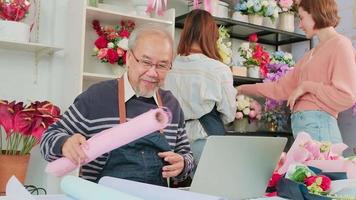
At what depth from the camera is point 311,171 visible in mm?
1101

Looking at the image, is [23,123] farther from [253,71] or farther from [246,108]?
[253,71]

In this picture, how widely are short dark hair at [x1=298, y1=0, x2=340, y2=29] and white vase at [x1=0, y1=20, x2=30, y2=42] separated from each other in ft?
5.11

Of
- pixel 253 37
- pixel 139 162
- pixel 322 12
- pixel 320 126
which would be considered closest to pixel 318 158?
pixel 139 162

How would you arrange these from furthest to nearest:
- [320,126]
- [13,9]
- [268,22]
Result: [268,22] → [13,9] → [320,126]

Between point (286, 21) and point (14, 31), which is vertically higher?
point (286, 21)

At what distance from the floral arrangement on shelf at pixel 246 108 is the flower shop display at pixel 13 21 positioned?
1.47 m

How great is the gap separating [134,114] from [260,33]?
→ 227 cm

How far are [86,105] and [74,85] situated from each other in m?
1.12

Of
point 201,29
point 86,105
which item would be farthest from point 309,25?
point 86,105

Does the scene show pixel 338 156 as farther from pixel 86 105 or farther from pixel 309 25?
pixel 309 25

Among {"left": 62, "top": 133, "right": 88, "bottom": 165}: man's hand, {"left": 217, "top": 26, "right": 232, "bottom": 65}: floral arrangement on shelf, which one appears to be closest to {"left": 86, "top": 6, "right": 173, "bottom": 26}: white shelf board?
{"left": 217, "top": 26, "right": 232, "bottom": 65}: floral arrangement on shelf

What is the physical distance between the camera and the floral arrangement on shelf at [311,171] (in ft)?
3.37

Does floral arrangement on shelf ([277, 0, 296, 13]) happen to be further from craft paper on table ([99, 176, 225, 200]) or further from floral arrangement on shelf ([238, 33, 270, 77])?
craft paper on table ([99, 176, 225, 200])

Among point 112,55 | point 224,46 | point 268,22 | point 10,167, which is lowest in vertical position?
point 10,167
